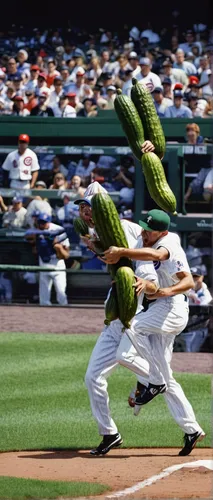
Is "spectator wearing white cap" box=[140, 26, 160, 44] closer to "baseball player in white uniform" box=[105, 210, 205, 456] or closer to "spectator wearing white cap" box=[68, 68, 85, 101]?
"spectator wearing white cap" box=[68, 68, 85, 101]

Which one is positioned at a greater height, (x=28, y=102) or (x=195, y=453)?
(x=28, y=102)

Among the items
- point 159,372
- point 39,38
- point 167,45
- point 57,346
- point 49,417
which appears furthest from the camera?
point 39,38

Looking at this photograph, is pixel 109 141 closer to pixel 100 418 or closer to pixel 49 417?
pixel 49 417

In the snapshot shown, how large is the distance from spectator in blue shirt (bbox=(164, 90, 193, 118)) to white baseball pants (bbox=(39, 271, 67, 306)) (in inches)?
150

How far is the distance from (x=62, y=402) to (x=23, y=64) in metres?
14.5

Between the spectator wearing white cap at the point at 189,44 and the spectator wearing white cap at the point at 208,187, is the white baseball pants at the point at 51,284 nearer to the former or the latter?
the spectator wearing white cap at the point at 208,187

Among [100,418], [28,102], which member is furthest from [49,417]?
[28,102]

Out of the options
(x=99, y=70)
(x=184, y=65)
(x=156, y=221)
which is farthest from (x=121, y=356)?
(x=99, y=70)

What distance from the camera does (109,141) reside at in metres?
17.8

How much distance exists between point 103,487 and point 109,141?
37.4ft

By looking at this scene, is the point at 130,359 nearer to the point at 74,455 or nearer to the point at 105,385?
the point at 105,385

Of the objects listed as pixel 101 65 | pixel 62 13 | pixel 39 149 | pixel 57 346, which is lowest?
pixel 57 346

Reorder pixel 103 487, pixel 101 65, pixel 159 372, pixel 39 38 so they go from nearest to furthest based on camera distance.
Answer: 1. pixel 103 487
2. pixel 159 372
3. pixel 101 65
4. pixel 39 38

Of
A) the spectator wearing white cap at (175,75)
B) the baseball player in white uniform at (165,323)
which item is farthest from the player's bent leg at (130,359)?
the spectator wearing white cap at (175,75)
